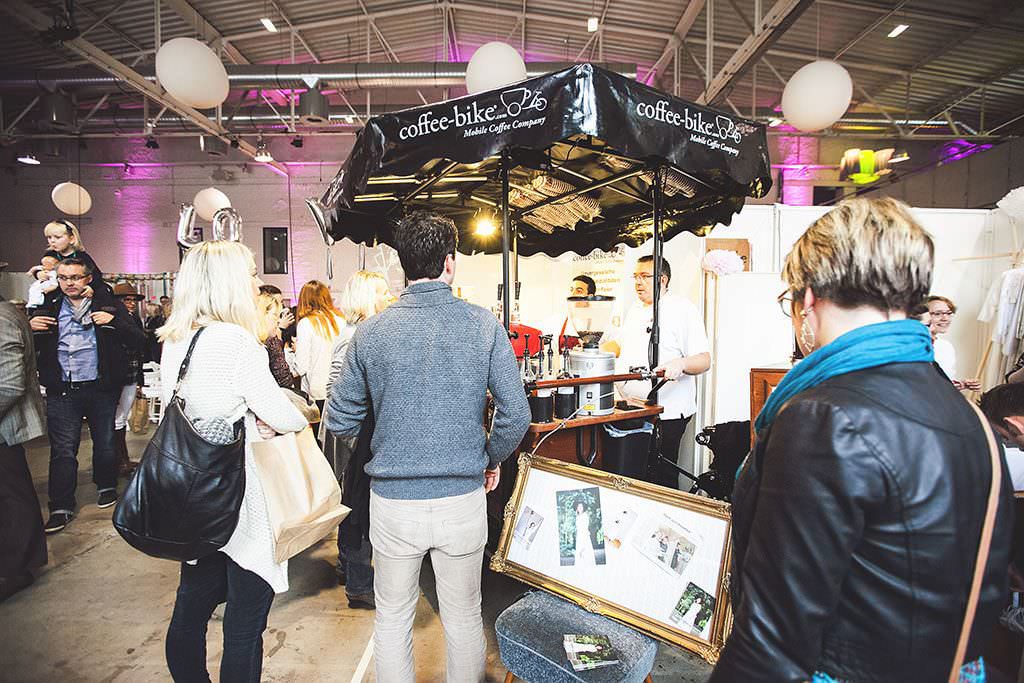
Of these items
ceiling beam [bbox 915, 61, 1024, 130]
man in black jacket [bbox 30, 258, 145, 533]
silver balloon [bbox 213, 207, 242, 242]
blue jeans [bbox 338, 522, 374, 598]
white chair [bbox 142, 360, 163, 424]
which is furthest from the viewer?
ceiling beam [bbox 915, 61, 1024, 130]

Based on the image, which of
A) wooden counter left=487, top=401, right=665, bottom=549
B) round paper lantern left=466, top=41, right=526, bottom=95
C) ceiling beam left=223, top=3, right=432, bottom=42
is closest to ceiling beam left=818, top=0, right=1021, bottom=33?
round paper lantern left=466, top=41, right=526, bottom=95

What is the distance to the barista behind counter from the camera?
3.37 m

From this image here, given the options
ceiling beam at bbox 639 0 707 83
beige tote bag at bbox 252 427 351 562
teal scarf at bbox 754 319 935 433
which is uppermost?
ceiling beam at bbox 639 0 707 83

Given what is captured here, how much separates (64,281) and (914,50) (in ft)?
32.0

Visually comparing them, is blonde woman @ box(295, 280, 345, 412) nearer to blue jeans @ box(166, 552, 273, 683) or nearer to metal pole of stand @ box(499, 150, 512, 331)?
metal pole of stand @ box(499, 150, 512, 331)

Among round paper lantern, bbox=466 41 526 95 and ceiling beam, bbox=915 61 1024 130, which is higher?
ceiling beam, bbox=915 61 1024 130

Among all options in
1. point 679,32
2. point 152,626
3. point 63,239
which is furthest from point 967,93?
point 152,626

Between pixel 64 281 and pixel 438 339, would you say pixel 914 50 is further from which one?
pixel 64 281

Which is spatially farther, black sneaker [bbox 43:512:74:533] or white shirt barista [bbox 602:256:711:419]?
black sneaker [bbox 43:512:74:533]

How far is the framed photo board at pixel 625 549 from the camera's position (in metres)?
1.75

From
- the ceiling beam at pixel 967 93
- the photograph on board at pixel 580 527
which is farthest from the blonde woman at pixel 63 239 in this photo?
the ceiling beam at pixel 967 93

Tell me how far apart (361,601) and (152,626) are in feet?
3.40

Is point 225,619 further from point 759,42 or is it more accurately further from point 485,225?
point 759,42

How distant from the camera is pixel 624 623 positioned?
1858 millimetres
